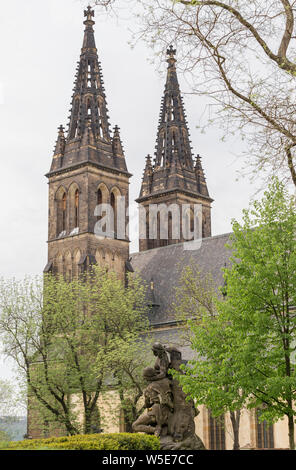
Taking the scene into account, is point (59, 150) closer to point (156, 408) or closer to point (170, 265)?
point (170, 265)

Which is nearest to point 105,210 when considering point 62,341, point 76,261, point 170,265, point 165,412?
point 76,261

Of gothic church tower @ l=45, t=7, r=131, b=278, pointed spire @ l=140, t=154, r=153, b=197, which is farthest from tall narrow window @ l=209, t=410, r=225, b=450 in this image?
pointed spire @ l=140, t=154, r=153, b=197

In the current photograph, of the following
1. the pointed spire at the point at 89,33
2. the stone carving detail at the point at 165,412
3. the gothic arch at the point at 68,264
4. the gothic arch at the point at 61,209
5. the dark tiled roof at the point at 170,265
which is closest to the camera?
the stone carving detail at the point at 165,412

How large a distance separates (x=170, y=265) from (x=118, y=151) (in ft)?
33.5

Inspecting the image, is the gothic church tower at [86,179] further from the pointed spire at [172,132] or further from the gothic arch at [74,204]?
the pointed spire at [172,132]

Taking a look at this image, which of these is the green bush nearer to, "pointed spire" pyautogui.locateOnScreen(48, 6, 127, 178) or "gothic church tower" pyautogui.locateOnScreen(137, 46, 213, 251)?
"pointed spire" pyautogui.locateOnScreen(48, 6, 127, 178)

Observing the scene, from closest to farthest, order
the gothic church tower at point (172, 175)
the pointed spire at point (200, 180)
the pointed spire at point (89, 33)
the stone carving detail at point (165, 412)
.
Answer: the stone carving detail at point (165, 412)
the pointed spire at point (89, 33)
the gothic church tower at point (172, 175)
the pointed spire at point (200, 180)

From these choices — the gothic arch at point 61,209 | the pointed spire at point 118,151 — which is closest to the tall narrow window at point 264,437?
the gothic arch at point 61,209

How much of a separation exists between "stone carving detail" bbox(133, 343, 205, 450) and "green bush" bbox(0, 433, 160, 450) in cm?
96

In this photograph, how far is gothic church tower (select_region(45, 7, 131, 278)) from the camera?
54.8 m

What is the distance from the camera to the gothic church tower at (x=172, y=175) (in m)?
64.8

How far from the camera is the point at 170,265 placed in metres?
56.6

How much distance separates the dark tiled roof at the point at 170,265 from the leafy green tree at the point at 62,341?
891cm
